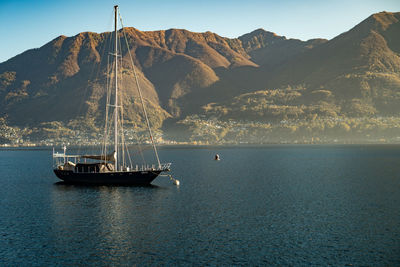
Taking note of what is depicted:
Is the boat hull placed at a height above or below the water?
above

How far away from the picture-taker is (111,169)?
79625mm

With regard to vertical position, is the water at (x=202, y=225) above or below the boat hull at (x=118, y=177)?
below

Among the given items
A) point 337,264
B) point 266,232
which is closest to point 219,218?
point 266,232

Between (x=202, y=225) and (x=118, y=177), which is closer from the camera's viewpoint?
(x=202, y=225)

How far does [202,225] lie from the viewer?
4859cm

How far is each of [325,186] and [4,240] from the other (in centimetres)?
6221

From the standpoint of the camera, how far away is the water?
37.5 m

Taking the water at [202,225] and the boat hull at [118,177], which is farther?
the boat hull at [118,177]

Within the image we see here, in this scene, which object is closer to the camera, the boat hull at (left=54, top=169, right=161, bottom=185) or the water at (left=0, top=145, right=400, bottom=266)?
the water at (left=0, top=145, right=400, bottom=266)

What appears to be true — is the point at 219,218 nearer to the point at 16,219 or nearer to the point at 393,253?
the point at 393,253

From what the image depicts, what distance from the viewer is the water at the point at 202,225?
37469mm

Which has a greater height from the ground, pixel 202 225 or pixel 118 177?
pixel 118 177

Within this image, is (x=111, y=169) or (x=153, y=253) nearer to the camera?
(x=153, y=253)

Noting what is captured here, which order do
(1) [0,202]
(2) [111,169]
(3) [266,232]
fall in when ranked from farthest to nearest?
(2) [111,169], (1) [0,202], (3) [266,232]
